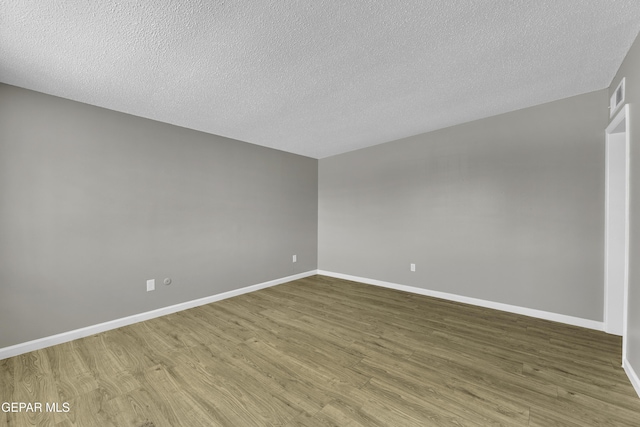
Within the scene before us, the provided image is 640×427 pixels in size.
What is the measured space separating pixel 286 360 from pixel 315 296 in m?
1.68

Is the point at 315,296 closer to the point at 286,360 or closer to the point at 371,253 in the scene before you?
the point at 371,253

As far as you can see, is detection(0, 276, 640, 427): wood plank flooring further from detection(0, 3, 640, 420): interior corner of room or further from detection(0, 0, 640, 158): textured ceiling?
detection(0, 0, 640, 158): textured ceiling

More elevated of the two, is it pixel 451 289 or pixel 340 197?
pixel 340 197

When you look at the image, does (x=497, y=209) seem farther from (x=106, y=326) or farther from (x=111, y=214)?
(x=106, y=326)

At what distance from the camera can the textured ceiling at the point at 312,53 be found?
145 centimetres

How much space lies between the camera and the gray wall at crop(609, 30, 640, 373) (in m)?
1.69

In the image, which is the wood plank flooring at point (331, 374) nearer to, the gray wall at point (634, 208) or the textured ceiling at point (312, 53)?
the gray wall at point (634, 208)

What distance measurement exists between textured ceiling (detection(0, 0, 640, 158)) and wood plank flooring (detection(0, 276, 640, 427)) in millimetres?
2334

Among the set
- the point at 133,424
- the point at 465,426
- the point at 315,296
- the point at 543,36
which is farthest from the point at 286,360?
the point at 543,36

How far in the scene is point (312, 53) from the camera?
5.98 feet

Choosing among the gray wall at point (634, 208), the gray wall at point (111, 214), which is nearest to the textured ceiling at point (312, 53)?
the gray wall at point (634, 208)

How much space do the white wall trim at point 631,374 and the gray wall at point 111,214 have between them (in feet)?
13.0

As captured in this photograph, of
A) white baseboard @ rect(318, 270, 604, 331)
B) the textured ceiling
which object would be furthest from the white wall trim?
the textured ceiling

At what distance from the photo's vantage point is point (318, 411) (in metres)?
1.52
